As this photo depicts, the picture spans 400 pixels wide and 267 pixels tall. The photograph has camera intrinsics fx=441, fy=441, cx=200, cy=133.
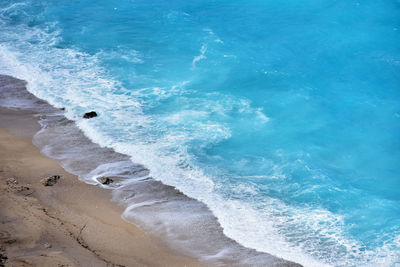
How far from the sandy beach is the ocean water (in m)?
0.75

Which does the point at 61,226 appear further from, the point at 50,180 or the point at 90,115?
the point at 90,115

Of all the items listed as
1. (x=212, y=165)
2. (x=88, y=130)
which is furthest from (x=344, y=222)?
(x=88, y=130)

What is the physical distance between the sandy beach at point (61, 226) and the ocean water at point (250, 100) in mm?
754

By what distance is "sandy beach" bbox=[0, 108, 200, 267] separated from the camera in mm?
8406

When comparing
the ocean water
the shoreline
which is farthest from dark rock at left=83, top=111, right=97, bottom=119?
the shoreline

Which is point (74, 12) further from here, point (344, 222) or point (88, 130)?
point (344, 222)

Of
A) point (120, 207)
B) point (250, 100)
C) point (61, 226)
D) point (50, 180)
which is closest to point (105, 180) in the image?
point (120, 207)

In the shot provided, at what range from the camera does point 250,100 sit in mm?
16422

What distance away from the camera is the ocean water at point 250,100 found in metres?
10.7

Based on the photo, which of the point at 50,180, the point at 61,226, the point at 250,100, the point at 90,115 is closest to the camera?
the point at 61,226

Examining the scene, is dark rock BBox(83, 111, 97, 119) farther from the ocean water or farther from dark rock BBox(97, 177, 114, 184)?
dark rock BBox(97, 177, 114, 184)

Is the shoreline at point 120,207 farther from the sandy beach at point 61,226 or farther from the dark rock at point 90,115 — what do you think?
the dark rock at point 90,115

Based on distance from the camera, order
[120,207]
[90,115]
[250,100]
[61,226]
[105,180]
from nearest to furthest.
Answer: [61,226] < [120,207] < [105,180] < [90,115] < [250,100]

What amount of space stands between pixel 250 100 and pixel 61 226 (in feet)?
29.9
